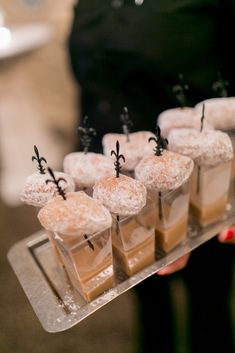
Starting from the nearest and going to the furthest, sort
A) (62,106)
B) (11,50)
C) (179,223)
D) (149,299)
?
(179,223)
(149,299)
(11,50)
(62,106)

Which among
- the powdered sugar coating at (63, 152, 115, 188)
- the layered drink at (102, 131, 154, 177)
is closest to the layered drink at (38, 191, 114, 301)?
the powdered sugar coating at (63, 152, 115, 188)

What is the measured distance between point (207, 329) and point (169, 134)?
3.27ft

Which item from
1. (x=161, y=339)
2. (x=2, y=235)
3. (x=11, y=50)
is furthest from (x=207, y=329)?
(x=11, y=50)

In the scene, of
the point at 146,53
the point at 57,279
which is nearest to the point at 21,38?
the point at 146,53

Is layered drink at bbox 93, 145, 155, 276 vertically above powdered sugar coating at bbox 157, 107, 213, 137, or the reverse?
powdered sugar coating at bbox 157, 107, 213, 137

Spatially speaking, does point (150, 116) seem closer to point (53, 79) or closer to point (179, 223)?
point (179, 223)

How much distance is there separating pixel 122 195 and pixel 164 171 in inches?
5.2

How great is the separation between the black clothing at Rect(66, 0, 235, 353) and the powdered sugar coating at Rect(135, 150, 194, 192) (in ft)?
1.94

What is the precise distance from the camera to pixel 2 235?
2.32 metres

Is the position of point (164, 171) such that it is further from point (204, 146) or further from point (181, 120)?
point (181, 120)

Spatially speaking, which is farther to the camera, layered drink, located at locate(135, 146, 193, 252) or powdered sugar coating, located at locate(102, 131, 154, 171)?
powdered sugar coating, located at locate(102, 131, 154, 171)

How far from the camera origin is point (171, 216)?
1071 mm

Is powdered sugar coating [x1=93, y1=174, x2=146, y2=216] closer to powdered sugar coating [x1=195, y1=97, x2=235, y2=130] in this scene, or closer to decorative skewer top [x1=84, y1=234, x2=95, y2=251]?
decorative skewer top [x1=84, y1=234, x2=95, y2=251]

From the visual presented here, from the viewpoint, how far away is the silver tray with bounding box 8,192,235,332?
952mm
